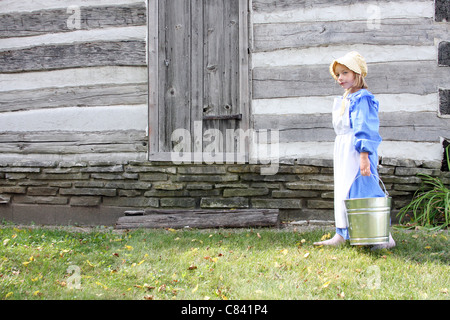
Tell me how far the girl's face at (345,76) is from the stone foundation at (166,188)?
5.19ft

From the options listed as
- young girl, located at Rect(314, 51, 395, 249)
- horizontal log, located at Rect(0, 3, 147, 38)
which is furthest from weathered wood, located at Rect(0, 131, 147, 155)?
young girl, located at Rect(314, 51, 395, 249)

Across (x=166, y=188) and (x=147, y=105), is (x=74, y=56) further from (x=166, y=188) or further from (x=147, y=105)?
(x=166, y=188)

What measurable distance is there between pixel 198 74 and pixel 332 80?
1.61m

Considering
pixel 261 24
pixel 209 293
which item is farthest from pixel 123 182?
pixel 209 293

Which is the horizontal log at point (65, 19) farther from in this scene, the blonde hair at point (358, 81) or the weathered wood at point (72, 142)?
the blonde hair at point (358, 81)

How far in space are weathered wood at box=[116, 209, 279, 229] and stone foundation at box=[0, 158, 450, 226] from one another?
0.26m

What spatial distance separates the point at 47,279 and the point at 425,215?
3.89m

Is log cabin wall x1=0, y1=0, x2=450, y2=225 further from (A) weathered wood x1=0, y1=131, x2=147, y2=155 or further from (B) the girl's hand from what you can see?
(B) the girl's hand

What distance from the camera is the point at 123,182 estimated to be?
5.48 metres

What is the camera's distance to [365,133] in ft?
11.3

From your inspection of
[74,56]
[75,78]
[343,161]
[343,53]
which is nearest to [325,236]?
[343,161]

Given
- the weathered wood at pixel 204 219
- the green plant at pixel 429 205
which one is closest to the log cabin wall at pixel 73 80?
the weathered wood at pixel 204 219

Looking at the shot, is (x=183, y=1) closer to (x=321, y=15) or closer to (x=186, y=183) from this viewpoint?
(x=321, y=15)

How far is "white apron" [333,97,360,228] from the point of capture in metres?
3.62
